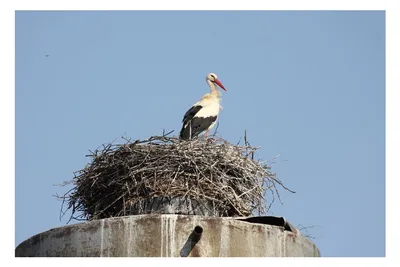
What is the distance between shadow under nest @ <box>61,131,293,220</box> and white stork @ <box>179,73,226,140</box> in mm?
1817

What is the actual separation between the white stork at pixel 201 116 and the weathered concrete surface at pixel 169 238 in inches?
138

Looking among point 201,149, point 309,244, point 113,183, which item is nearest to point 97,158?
point 113,183

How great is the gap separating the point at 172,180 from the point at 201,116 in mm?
3002

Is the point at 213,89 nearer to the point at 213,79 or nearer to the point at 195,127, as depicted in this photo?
the point at 213,79

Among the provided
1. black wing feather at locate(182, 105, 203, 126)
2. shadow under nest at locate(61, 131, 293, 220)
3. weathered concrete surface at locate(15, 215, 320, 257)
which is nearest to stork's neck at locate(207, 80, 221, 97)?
black wing feather at locate(182, 105, 203, 126)

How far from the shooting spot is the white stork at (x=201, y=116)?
12766 mm

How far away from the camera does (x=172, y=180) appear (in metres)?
10.1

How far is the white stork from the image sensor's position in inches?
503

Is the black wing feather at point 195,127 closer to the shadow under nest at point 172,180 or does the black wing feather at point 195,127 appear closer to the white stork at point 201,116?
the white stork at point 201,116

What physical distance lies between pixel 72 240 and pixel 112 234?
0.44 m

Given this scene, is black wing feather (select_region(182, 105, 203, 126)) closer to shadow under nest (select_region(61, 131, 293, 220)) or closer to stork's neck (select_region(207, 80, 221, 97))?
stork's neck (select_region(207, 80, 221, 97))

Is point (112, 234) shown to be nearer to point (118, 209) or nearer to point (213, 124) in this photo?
point (118, 209)

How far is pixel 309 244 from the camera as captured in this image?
9.52 metres

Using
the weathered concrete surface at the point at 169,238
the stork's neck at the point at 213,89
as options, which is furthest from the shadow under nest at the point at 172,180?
the stork's neck at the point at 213,89
